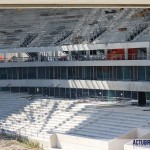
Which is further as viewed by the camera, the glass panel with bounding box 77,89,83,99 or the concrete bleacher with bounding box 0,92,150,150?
the glass panel with bounding box 77,89,83,99

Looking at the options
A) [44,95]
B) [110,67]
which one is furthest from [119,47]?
[44,95]

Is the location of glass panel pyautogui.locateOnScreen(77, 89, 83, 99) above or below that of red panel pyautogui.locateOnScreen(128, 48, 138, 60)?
below

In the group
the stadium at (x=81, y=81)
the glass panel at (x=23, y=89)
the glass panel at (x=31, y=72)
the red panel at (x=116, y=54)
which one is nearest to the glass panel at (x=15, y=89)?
the stadium at (x=81, y=81)

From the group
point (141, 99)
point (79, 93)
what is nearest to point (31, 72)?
point (79, 93)

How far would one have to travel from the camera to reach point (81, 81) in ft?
95.8

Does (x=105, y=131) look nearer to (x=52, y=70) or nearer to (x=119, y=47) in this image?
(x=119, y=47)

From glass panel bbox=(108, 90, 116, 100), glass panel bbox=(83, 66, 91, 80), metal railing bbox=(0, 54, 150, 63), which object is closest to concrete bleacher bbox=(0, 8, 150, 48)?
metal railing bbox=(0, 54, 150, 63)

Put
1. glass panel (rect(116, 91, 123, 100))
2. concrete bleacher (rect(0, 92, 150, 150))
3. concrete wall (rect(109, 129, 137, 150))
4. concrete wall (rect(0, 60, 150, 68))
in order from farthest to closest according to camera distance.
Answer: glass panel (rect(116, 91, 123, 100))
concrete wall (rect(0, 60, 150, 68))
concrete bleacher (rect(0, 92, 150, 150))
concrete wall (rect(109, 129, 137, 150))

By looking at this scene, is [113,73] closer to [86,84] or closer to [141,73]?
[141,73]

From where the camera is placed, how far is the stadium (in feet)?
76.2

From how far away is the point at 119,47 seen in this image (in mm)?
26562

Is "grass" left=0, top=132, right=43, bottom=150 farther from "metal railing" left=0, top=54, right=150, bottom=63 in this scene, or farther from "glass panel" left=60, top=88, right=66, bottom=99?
"metal railing" left=0, top=54, right=150, bottom=63

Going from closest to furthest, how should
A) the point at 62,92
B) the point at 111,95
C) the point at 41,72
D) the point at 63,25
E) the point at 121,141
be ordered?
the point at 121,141 < the point at 111,95 < the point at 62,92 < the point at 41,72 < the point at 63,25

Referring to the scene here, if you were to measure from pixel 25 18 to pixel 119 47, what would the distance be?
17238mm
